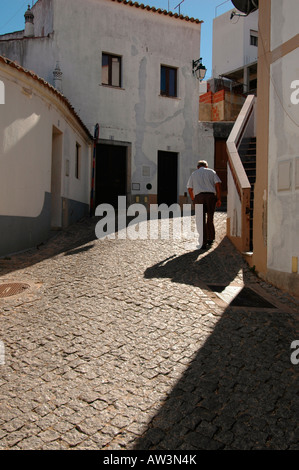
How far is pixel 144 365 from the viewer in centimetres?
326

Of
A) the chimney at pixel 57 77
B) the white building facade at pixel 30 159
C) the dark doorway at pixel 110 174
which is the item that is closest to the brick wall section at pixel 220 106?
the dark doorway at pixel 110 174

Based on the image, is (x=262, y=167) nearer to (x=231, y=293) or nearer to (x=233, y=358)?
(x=231, y=293)

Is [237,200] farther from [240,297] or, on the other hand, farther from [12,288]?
[12,288]

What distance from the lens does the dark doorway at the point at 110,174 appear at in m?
14.6

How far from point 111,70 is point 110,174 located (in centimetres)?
381

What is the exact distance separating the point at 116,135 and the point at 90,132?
1.00m

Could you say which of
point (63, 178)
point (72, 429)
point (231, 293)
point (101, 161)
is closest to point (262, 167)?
point (231, 293)

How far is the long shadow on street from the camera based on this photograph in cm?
242

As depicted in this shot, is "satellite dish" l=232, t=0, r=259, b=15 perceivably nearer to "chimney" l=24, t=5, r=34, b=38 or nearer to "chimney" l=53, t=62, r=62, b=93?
"chimney" l=53, t=62, r=62, b=93

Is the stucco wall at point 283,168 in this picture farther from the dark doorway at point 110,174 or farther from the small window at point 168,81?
the small window at point 168,81

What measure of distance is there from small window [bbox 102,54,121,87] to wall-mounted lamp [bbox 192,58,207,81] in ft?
10.7

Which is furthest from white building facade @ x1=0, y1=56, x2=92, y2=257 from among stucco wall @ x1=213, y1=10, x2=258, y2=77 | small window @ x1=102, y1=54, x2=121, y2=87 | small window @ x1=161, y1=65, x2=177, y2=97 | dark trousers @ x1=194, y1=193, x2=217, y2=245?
stucco wall @ x1=213, y1=10, x2=258, y2=77

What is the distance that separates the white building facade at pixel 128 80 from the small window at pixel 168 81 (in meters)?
0.04

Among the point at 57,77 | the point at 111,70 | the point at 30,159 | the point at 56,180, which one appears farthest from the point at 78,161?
the point at 30,159
